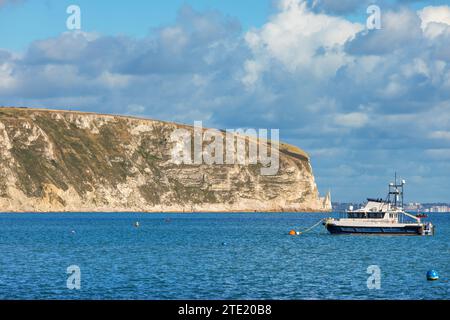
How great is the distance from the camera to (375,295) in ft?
161

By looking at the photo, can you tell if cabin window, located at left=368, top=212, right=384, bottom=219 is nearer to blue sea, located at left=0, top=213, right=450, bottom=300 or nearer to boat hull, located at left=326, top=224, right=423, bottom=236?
boat hull, located at left=326, top=224, right=423, bottom=236

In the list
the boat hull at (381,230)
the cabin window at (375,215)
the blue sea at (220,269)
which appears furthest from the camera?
the boat hull at (381,230)

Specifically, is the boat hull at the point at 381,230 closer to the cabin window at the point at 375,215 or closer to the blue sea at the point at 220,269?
the cabin window at the point at 375,215

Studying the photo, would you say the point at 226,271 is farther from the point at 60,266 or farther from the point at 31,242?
the point at 31,242

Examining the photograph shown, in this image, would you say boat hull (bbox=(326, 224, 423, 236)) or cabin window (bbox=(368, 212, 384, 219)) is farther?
boat hull (bbox=(326, 224, 423, 236))

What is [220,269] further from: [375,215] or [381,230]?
[381,230]

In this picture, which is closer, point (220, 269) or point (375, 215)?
point (220, 269)

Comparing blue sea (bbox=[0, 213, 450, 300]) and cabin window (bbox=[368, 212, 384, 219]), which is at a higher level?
cabin window (bbox=[368, 212, 384, 219])

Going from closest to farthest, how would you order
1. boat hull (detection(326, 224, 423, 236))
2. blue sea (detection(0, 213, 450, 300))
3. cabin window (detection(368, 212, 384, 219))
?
1. blue sea (detection(0, 213, 450, 300))
2. cabin window (detection(368, 212, 384, 219))
3. boat hull (detection(326, 224, 423, 236))

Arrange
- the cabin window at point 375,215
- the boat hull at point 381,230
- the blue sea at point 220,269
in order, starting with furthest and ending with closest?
the boat hull at point 381,230
the cabin window at point 375,215
the blue sea at point 220,269

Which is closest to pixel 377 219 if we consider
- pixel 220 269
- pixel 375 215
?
pixel 375 215

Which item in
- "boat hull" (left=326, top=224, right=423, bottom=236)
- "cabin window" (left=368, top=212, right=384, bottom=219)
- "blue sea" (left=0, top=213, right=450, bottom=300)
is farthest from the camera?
"boat hull" (left=326, top=224, right=423, bottom=236)
